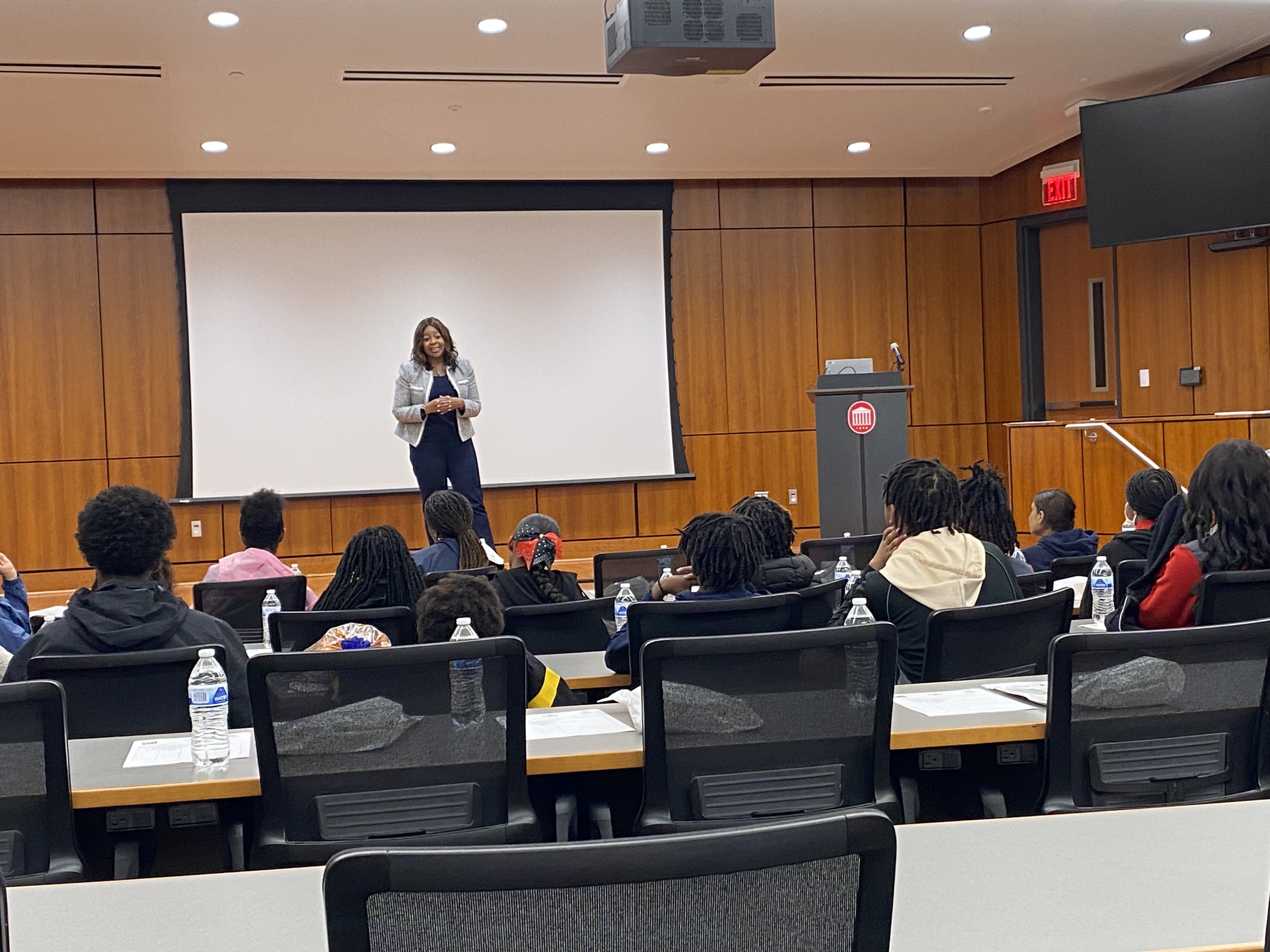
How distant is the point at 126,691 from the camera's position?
8.84ft

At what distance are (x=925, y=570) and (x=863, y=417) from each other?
17.4 ft

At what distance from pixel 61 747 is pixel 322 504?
8251 mm

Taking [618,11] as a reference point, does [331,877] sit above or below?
below

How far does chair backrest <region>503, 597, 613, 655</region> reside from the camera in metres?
3.73

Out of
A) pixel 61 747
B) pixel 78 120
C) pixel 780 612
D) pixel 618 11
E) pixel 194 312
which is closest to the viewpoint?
pixel 61 747

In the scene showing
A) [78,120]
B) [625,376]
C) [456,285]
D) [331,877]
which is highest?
[78,120]

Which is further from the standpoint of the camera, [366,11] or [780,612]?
[366,11]

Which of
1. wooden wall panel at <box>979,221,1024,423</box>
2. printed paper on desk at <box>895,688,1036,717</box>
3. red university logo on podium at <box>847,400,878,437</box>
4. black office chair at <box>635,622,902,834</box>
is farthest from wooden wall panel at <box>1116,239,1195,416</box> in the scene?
black office chair at <box>635,622,902,834</box>

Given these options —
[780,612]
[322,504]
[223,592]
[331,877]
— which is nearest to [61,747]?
[331,877]

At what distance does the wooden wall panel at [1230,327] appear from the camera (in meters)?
8.85

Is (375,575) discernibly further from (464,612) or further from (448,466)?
(448,466)

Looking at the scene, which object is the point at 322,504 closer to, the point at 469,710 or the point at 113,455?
the point at 113,455

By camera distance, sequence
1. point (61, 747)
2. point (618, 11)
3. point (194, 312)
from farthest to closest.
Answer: point (194, 312) → point (618, 11) → point (61, 747)

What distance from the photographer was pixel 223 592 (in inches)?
178
